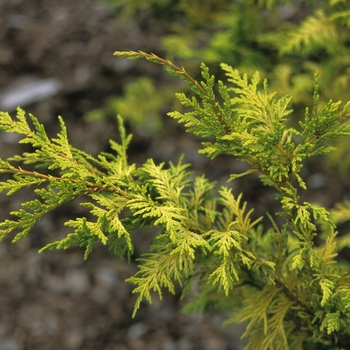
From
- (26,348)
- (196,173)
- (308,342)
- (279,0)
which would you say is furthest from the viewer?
(196,173)

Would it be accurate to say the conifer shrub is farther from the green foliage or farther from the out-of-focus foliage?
the green foliage

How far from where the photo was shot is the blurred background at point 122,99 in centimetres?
269

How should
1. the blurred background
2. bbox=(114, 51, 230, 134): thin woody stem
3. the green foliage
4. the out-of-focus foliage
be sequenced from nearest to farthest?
bbox=(114, 51, 230, 134): thin woody stem
the out-of-focus foliage
the blurred background
the green foliage

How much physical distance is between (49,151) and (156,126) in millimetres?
2321

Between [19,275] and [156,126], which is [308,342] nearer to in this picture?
[156,126]

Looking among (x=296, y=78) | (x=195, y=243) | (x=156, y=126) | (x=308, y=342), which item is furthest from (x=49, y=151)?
(x=156, y=126)

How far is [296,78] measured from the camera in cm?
262

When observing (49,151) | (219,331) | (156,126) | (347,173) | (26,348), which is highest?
(49,151)

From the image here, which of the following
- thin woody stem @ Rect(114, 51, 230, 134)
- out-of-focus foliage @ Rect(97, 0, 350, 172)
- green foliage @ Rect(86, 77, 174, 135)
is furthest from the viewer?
green foliage @ Rect(86, 77, 174, 135)

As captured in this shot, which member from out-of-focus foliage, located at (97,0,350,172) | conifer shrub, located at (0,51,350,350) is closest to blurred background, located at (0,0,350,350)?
out-of-focus foliage, located at (97,0,350,172)

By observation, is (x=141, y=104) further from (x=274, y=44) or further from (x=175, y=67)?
(x=175, y=67)

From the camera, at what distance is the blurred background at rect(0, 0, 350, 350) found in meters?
2.69

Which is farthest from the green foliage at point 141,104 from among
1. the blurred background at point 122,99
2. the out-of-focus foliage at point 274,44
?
the out-of-focus foliage at point 274,44

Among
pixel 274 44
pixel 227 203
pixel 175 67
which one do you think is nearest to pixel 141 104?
pixel 274 44
